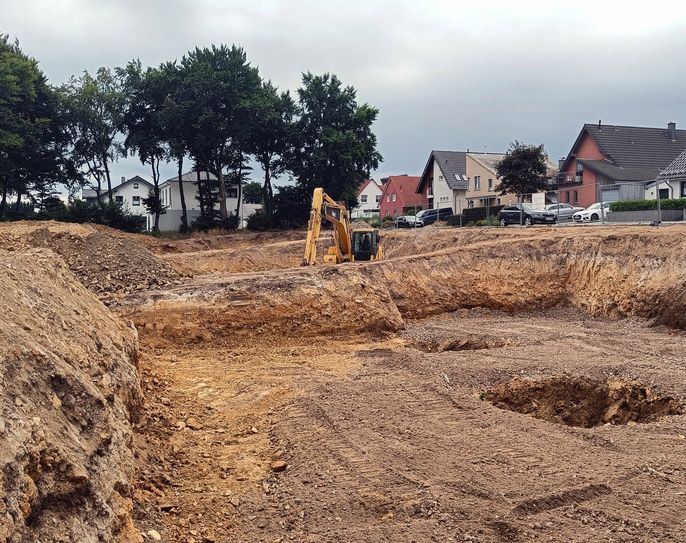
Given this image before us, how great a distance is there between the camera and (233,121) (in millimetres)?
37281

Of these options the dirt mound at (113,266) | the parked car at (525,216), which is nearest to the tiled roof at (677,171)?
the parked car at (525,216)

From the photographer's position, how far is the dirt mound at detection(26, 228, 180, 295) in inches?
598

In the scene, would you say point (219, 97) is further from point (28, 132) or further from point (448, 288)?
point (448, 288)

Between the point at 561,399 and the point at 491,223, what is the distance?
77.4 ft

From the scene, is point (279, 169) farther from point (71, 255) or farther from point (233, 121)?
point (71, 255)

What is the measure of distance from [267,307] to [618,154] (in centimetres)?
3989

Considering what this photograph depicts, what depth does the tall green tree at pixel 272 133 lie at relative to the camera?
37438mm

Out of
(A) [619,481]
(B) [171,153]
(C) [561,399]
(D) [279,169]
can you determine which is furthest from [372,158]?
(A) [619,481]

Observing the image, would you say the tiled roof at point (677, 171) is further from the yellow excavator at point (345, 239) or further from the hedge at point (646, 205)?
the yellow excavator at point (345, 239)

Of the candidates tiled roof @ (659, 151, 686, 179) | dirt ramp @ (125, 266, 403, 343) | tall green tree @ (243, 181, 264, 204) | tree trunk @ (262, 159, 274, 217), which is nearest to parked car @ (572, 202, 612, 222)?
tiled roof @ (659, 151, 686, 179)

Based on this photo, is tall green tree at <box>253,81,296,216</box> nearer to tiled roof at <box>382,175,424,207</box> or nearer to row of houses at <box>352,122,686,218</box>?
row of houses at <box>352,122,686,218</box>

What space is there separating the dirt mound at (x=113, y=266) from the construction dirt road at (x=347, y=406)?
0.07m

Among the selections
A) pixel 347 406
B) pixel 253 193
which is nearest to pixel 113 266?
pixel 347 406

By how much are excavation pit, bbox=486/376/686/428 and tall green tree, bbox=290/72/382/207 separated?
28638mm
